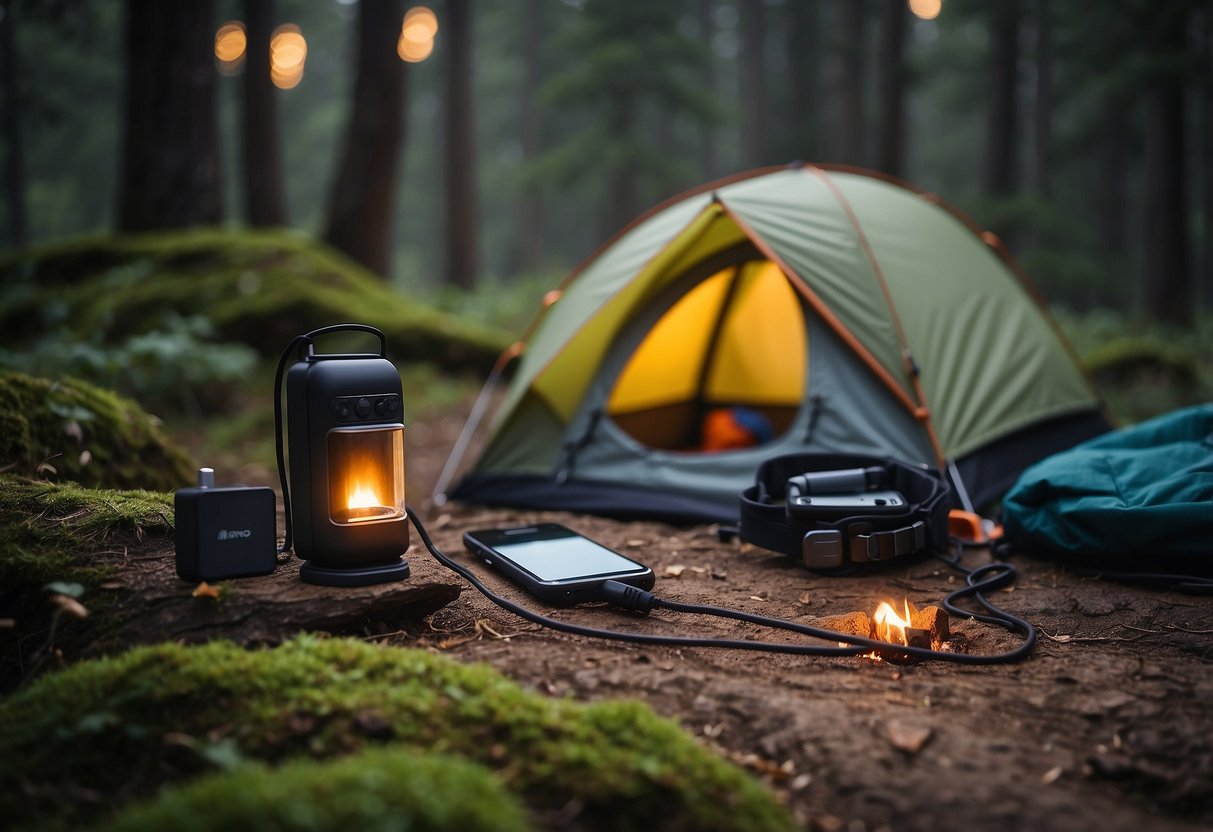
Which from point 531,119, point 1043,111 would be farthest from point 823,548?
point 531,119

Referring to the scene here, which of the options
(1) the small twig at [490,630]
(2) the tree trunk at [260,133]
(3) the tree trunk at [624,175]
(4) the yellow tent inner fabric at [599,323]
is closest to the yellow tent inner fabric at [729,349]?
(4) the yellow tent inner fabric at [599,323]

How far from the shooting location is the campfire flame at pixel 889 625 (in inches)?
116

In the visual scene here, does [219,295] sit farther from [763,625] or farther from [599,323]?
[763,625]

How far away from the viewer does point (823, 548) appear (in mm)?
3592

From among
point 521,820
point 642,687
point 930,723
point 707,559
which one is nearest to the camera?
point 521,820

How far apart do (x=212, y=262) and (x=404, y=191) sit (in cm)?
2421

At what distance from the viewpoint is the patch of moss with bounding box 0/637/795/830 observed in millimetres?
1854

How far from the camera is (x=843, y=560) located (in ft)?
12.0

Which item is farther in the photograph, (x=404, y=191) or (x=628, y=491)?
(x=404, y=191)

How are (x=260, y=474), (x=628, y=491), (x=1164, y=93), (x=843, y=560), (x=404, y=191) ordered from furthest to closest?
(x=404, y=191) → (x=1164, y=93) → (x=260, y=474) → (x=628, y=491) → (x=843, y=560)

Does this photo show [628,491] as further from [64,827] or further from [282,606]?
[64,827]

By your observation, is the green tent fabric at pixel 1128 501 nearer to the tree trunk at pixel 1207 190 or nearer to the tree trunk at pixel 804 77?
the tree trunk at pixel 1207 190

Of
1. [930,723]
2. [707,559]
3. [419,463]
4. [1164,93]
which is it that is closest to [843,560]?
[707,559]

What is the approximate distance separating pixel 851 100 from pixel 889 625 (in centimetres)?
1479
